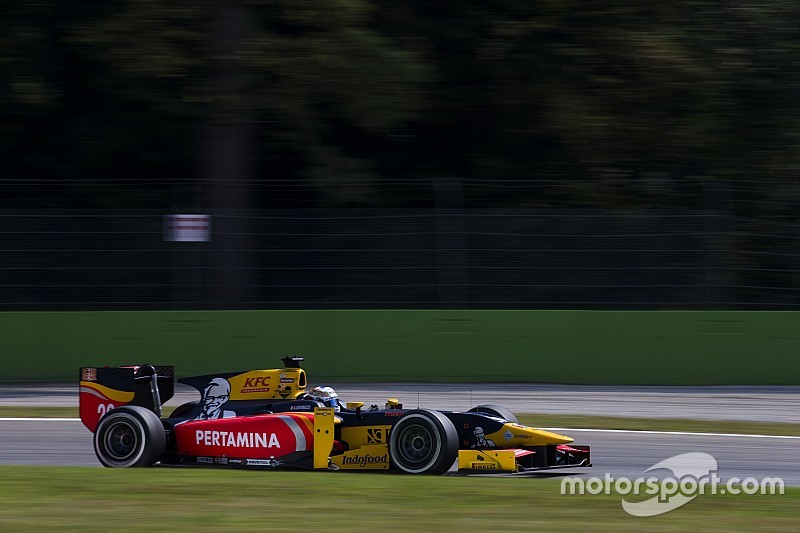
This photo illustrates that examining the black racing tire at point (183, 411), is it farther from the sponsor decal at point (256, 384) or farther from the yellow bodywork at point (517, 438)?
the yellow bodywork at point (517, 438)

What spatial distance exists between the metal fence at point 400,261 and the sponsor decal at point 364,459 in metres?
6.36

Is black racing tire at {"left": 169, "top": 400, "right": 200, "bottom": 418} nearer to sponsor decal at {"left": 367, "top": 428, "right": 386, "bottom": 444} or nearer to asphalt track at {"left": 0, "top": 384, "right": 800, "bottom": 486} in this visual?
asphalt track at {"left": 0, "top": 384, "right": 800, "bottom": 486}

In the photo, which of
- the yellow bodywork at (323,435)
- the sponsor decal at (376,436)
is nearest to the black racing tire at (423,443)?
the sponsor decal at (376,436)

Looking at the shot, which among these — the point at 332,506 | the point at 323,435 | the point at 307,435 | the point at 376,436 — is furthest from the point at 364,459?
the point at 332,506

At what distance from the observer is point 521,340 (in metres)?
14.3

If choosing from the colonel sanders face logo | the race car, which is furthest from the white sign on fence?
the colonel sanders face logo

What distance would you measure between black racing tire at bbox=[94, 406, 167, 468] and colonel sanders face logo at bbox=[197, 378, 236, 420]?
392mm

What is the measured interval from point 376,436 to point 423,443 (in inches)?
14.7

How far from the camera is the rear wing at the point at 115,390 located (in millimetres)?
8805

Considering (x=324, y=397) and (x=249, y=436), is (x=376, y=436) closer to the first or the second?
(x=324, y=397)

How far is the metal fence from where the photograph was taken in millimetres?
14023

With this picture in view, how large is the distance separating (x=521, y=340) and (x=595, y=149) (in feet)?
12.4

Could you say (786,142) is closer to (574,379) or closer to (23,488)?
(574,379)

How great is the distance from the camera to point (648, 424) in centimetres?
1116
